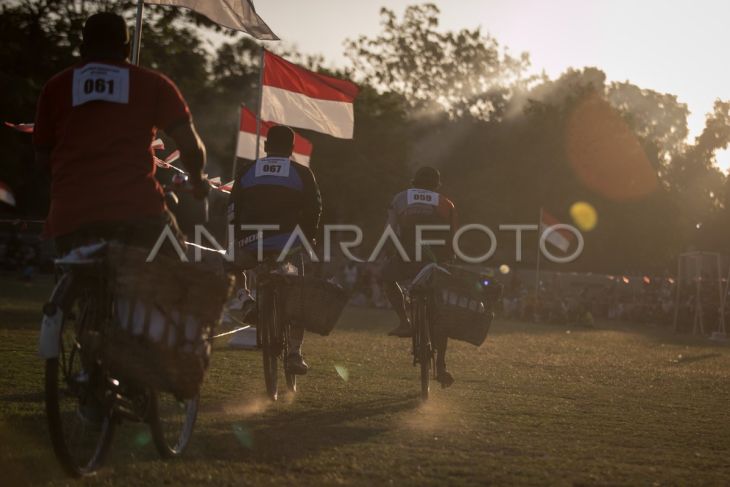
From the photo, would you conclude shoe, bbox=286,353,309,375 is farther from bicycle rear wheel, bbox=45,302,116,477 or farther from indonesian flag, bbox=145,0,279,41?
indonesian flag, bbox=145,0,279,41

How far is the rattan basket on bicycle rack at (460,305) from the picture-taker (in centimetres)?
1014

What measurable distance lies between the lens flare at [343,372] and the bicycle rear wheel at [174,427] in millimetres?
4840

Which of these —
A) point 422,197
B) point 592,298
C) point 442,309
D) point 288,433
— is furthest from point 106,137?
point 592,298

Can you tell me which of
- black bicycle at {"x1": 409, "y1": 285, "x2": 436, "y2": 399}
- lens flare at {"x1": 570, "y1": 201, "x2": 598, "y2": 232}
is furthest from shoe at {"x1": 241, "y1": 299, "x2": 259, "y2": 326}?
lens flare at {"x1": 570, "y1": 201, "x2": 598, "y2": 232}

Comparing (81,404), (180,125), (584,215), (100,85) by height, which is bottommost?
(81,404)

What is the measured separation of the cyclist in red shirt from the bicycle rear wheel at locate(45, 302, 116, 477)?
1.35 feet

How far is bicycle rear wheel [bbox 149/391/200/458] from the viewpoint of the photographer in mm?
6188

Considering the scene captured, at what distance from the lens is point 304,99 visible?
1942 cm

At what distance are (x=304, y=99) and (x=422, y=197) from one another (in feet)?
29.9

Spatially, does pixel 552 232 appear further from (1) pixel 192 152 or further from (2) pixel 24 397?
(1) pixel 192 152

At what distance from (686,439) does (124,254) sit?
4.70 meters

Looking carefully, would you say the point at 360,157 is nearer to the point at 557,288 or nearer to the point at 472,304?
the point at 557,288

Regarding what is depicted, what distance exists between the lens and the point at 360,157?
60250 mm

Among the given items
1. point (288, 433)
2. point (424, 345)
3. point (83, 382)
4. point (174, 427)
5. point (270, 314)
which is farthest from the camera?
point (424, 345)
